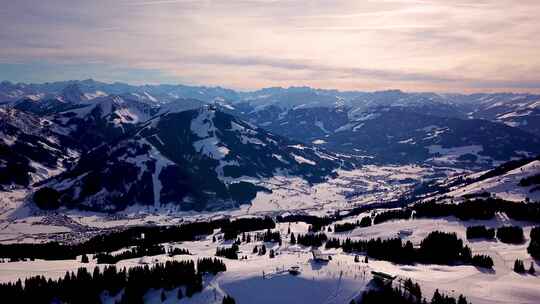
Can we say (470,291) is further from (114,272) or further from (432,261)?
(114,272)

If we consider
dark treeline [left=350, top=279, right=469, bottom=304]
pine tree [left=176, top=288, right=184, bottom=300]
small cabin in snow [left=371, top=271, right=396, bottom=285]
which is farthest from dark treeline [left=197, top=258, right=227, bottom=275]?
small cabin in snow [left=371, top=271, right=396, bottom=285]

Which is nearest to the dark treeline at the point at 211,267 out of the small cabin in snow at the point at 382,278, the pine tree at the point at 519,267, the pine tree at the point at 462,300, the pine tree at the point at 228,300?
the pine tree at the point at 228,300

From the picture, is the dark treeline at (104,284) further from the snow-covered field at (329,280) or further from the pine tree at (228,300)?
the pine tree at (228,300)

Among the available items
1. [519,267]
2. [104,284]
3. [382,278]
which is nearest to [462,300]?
[382,278]

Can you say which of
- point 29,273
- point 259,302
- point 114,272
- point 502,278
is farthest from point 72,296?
point 502,278

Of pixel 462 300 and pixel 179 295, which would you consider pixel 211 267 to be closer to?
pixel 179 295

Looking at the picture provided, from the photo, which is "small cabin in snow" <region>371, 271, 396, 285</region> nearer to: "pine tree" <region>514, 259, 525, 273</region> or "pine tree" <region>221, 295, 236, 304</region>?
"pine tree" <region>221, 295, 236, 304</region>

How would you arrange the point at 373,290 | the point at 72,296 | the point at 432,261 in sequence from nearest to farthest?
the point at 373,290 → the point at 72,296 → the point at 432,261
